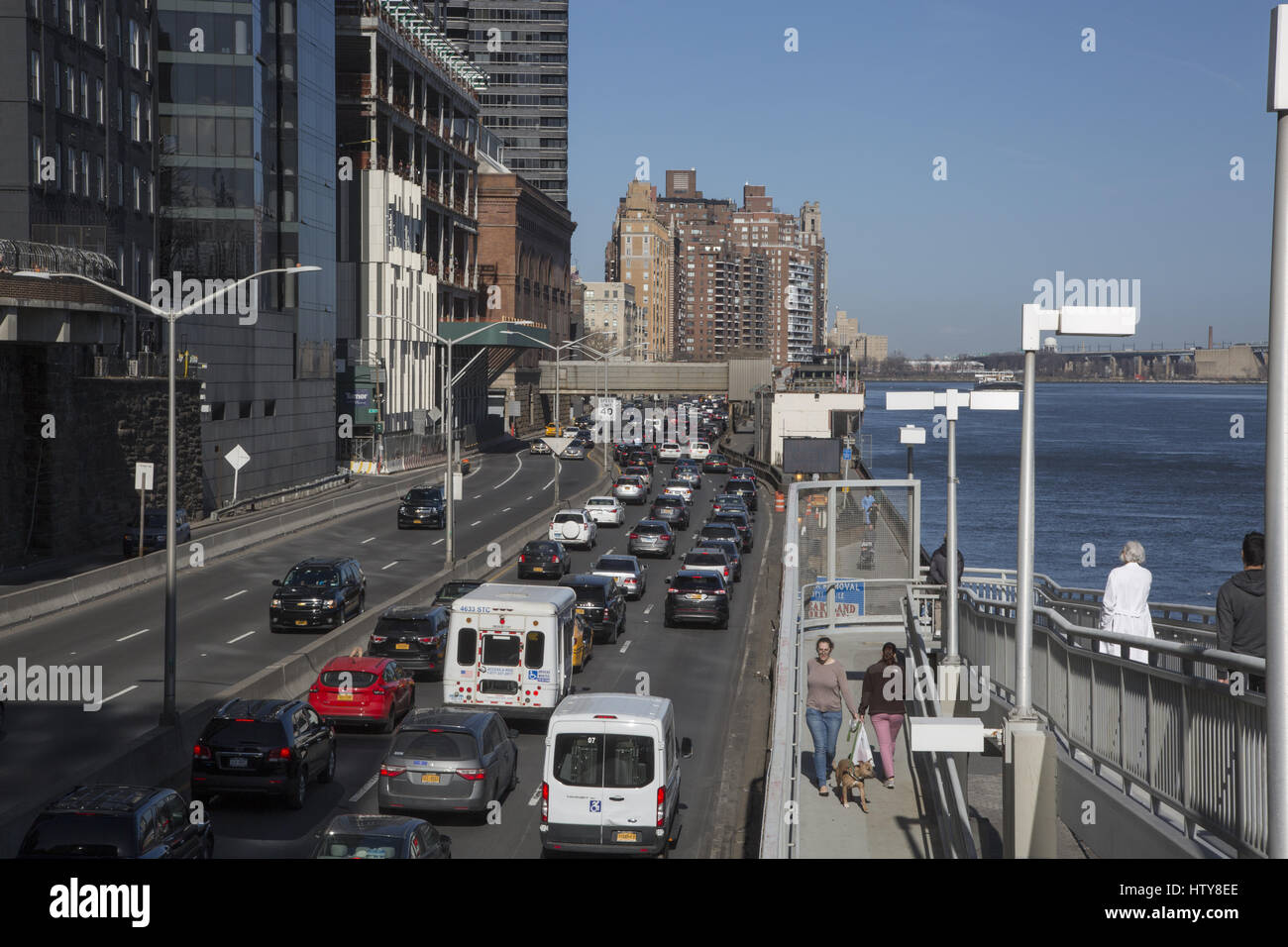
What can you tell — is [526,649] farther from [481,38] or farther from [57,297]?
[481,38]

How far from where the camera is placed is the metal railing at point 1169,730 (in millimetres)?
8570

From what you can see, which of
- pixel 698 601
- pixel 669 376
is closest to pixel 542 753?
pixel 698 601

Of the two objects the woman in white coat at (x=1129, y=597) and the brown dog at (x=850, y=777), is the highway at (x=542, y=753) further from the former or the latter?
the woman in white coat at (x=1129, y=597)

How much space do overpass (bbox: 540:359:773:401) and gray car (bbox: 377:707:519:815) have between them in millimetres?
107681

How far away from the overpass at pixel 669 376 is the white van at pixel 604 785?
10955 cm

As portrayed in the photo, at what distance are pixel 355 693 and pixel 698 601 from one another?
1399 centimetres

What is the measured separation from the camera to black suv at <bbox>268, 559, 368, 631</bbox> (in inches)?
1294

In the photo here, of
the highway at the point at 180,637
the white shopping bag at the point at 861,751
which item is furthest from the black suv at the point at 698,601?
the white shopping bag at the point at 861,751

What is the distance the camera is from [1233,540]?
8850 cm

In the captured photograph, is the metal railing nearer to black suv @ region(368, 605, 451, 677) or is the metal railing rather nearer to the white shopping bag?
the white shopping bag

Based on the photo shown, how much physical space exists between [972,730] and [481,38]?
198 metres

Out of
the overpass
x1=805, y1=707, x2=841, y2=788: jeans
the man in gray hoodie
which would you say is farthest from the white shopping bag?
the overpass

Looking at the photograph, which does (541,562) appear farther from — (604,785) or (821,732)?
(821,732)
